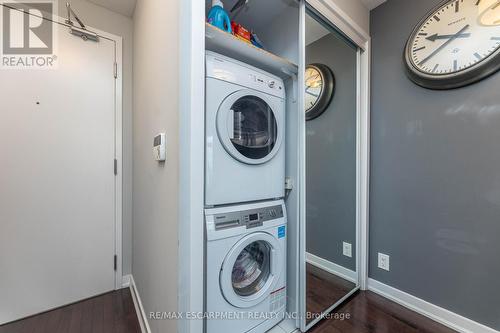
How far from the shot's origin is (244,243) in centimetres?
113

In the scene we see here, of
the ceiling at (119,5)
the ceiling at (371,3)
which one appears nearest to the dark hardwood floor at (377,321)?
the ceiling at (371,3)

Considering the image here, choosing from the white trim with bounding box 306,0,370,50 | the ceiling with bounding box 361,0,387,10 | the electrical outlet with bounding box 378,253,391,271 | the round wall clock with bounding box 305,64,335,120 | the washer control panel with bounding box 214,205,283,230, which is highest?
the ceiling with bounding box 361,0,387,10

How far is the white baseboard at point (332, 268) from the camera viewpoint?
149cm

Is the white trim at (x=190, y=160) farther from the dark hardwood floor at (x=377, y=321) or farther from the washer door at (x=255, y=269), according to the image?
the dark hardwood floor at (x=377, y=321)

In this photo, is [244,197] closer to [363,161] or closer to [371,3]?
[363,161]

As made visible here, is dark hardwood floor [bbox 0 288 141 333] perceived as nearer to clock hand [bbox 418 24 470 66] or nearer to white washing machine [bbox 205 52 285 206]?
white washing machine [bbox 205 52 285 206]

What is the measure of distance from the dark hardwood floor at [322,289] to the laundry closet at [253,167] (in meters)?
0.03

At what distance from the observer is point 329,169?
1.62m

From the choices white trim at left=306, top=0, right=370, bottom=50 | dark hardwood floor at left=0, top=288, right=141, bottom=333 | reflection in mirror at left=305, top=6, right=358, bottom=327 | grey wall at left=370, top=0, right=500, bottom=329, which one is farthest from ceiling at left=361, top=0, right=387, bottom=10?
dark hardwood floor at left=0, top=288, right=141, bottom=333

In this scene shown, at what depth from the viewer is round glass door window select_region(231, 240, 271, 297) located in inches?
49.6

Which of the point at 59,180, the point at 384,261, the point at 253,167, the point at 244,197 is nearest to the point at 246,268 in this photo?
the point at 244,197

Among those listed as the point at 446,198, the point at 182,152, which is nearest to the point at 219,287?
the point at 182,152

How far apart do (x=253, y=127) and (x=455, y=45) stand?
1.44 m

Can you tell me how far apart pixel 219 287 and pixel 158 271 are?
37cm
